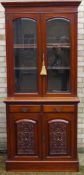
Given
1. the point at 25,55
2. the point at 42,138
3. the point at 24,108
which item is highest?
the point at 25,55

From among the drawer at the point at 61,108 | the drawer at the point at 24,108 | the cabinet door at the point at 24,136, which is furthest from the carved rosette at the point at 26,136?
the drawer at the point at 61,108

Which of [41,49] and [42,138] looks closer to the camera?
[41,49]

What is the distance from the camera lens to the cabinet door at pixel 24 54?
452 cm

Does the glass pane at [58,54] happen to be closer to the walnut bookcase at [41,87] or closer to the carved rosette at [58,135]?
the walnut bookcase at [41,87]

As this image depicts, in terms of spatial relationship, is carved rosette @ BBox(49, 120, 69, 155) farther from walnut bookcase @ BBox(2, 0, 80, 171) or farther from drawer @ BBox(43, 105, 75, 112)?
drawer @ BBox(43, 105, 75, 112)

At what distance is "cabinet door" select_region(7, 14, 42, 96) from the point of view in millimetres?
4520

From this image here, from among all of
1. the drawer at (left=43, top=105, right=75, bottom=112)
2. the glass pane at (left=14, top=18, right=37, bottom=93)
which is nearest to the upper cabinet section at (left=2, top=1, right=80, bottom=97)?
the glass pane at (left=14, top=18, right=37, bottom=93)

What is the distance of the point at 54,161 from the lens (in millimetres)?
4660

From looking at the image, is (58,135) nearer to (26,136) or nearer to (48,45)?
(26,136)

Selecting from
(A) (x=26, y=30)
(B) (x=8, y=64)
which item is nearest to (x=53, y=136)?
(B) (x=8, y=64)

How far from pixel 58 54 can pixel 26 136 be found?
1044 millimetres

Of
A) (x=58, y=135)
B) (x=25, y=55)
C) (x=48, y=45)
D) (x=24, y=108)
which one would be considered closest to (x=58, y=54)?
(x=48, y=45)

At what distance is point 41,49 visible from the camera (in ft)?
14.9

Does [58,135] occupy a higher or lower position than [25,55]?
lower
